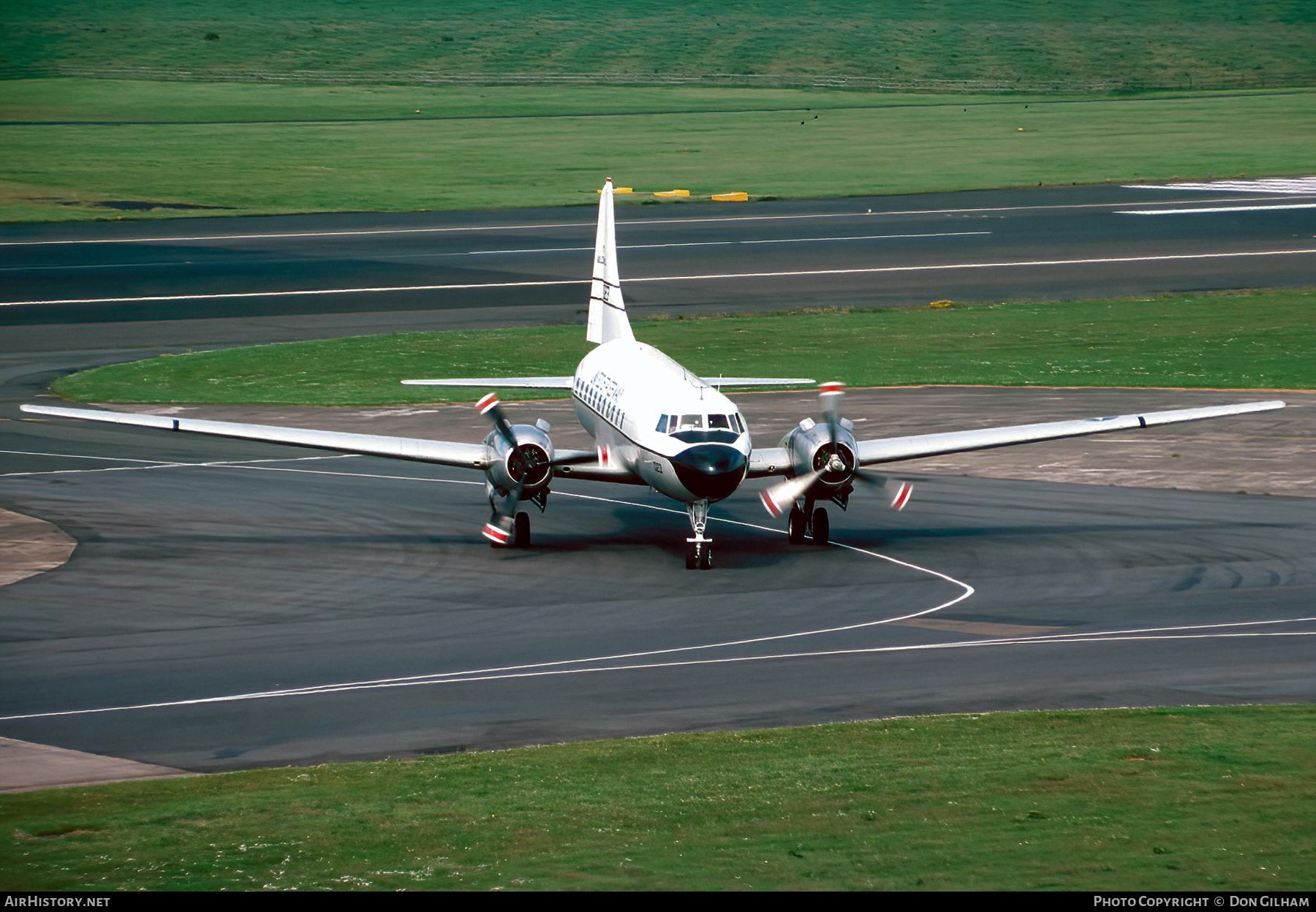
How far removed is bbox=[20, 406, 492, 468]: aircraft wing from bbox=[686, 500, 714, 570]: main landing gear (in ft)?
17.1

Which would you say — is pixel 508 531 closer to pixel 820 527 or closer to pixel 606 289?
pixel 820 527

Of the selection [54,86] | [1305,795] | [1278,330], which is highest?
[54,86]

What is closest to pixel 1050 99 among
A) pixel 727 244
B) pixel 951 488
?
pixel 727 244

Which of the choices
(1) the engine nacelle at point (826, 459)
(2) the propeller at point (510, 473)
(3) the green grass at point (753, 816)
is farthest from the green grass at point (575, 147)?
(3) the green grass at point (753, 816)

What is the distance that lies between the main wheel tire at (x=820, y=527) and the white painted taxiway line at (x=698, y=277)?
145 feet

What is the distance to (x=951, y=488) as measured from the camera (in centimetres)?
4006

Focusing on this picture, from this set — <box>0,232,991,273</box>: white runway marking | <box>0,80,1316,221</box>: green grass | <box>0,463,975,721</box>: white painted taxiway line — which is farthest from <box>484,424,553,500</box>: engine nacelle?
<box>0,80,1316,221</box>: green grass

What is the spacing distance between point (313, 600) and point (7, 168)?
10513 cm

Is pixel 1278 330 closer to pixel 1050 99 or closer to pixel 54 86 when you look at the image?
pixel 1050 99

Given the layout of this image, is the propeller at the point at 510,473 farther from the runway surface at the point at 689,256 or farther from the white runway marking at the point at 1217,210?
the white runway marking at the point at 1217,210

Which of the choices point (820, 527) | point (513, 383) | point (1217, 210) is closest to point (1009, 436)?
point (820, 527)

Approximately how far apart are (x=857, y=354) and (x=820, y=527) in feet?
84.8

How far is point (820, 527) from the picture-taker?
112 feet

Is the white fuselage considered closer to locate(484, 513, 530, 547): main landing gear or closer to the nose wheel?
the nose wheel
